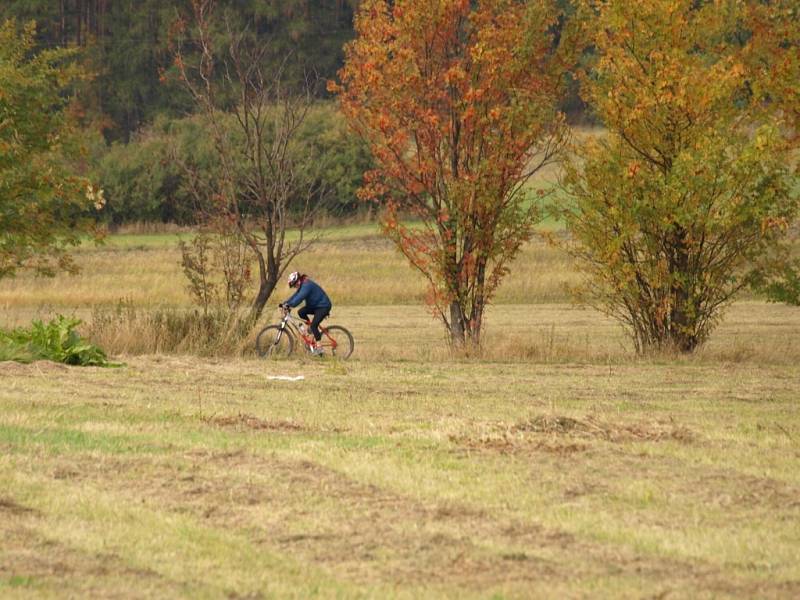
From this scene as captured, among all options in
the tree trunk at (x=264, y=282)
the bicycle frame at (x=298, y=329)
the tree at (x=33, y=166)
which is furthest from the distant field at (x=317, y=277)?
the bicycle frame at (x=298, y=329)

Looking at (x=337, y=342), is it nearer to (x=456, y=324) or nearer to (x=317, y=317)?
(x=317, y=317)

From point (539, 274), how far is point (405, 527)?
132ft

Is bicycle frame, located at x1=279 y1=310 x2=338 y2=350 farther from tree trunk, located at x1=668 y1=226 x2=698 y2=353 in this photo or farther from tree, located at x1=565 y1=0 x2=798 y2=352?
tree trunk, located at x1=668 y1=226 x2=698 y2=353

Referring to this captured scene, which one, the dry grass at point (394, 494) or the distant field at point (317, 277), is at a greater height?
the distant field at point (317, 277)

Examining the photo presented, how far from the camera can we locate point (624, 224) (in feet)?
75.0

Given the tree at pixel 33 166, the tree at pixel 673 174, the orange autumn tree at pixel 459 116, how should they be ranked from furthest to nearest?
the tree at pixel 33 166, the orange autumn tree at pixel 459 116, the tree at pixel 673 174

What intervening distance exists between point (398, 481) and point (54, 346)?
1102 cm

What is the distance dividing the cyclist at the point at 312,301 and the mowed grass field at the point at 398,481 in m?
2.40

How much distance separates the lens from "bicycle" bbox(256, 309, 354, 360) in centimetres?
2331

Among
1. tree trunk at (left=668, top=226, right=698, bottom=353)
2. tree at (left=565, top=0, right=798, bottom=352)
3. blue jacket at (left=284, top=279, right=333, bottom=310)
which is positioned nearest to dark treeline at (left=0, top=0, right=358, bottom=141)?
blue jacket at (left=284, top=279, right=333, bottom=310)

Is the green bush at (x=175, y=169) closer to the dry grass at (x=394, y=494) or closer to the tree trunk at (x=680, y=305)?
the tree trunk at (x=680, y=305)

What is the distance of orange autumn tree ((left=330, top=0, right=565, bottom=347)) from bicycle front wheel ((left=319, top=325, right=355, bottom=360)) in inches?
71.3

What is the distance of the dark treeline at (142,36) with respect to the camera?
237ft

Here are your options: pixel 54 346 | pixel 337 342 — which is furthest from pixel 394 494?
pixel 337 342
